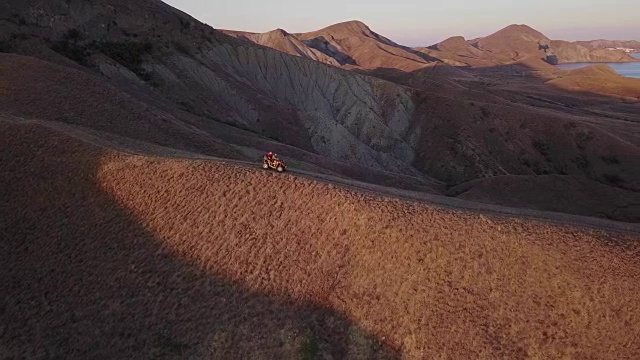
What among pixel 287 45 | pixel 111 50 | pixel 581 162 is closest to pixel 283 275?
pixel 111 50

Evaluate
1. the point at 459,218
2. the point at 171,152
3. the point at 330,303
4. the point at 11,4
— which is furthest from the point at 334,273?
the point at 11,4

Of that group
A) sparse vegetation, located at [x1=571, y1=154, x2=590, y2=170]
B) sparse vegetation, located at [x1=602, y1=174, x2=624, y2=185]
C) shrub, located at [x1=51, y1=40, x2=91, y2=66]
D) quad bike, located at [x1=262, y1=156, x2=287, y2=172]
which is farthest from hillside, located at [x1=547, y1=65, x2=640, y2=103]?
quad bike, located at [x1=262, y1=156, x2=287, y2=172]

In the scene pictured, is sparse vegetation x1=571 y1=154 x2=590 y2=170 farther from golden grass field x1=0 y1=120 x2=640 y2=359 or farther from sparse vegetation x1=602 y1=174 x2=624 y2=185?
golden grass field x1=0 y1=120 x2=640 y2=359

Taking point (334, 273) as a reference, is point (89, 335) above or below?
below

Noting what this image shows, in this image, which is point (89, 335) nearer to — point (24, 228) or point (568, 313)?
point (24, 228)

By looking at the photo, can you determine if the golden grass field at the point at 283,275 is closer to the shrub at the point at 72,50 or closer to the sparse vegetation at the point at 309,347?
the sparse vegetation at the point at 309,347
